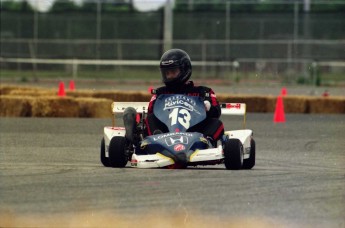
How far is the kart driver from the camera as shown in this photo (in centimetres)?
1157

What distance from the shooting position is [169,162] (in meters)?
10.8

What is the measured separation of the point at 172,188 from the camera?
919 centimetres

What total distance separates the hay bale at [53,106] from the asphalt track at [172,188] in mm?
5681

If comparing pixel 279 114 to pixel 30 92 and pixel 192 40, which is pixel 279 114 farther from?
pixel 192 40

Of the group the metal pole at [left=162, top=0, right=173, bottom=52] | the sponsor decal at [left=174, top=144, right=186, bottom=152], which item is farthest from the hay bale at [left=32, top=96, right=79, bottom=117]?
the metal pole at [left=162, top=0, right=173, bottom=52]

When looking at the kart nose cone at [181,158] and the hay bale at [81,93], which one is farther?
the hay bale at [81,93]

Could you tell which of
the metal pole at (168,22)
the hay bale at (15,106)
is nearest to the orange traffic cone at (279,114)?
the hay bale at (15,106)

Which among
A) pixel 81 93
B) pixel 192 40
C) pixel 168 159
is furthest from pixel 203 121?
pixel 192 40

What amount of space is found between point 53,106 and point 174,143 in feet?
33.9

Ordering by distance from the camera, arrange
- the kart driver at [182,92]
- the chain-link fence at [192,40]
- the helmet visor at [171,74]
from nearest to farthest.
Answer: the kart driver at [182,92], the helmet visor at [171,74], the chain-link fence at [192,40]

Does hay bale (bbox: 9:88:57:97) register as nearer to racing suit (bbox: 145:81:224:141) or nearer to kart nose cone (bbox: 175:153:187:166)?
racing suit (bbox: 145:81:224:141)

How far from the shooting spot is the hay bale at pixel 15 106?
826 inches

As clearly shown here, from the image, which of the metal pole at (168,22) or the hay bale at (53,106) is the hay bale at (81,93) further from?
the metal pole at (168,22)

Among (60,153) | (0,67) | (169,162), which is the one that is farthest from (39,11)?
(169,162)
